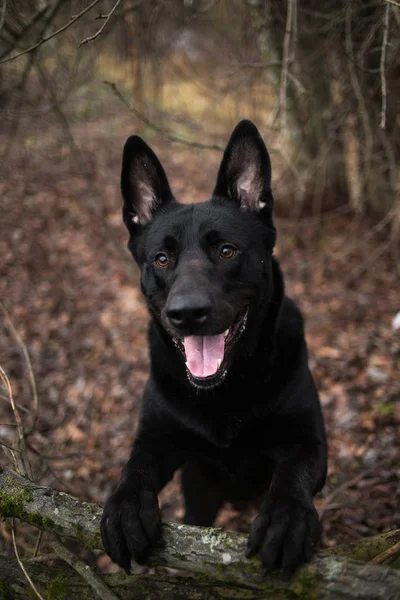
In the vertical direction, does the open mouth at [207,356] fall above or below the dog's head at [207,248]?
below

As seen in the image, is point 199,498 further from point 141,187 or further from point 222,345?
point 141,187

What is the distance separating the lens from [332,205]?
269 inches

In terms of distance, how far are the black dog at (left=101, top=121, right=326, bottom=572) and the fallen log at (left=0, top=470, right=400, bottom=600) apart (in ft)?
0.77

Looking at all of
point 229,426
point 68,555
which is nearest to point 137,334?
point 229,426

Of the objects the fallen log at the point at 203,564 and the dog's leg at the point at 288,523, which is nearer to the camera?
the fallen log at the point at 203,564

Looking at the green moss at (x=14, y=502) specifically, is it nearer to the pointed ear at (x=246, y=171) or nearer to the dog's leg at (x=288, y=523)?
the dog's leg at (x=288, y=523)

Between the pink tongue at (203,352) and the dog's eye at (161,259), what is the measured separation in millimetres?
489

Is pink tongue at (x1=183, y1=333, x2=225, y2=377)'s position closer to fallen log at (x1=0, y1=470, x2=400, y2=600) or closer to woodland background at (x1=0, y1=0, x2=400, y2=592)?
fallen log at (x1=0, y1=470, x2=400, y2=600)

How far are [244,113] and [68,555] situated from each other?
7021 millimetres

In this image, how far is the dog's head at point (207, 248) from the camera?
7.27 ft

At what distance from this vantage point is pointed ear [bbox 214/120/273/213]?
2568mm

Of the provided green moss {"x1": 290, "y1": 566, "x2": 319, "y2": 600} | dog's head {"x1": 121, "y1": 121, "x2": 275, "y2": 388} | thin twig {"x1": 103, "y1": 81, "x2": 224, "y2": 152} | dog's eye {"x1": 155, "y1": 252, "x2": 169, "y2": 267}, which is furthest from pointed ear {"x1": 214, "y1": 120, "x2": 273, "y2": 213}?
green moss {"x1": 290, "y1": 566, "x2": 319, "y2": 600}

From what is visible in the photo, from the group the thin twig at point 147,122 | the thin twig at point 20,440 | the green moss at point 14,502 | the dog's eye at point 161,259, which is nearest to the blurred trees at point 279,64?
the thin twig at point 147,122

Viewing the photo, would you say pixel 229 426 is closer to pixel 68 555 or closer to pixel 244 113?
pixel 68 555
